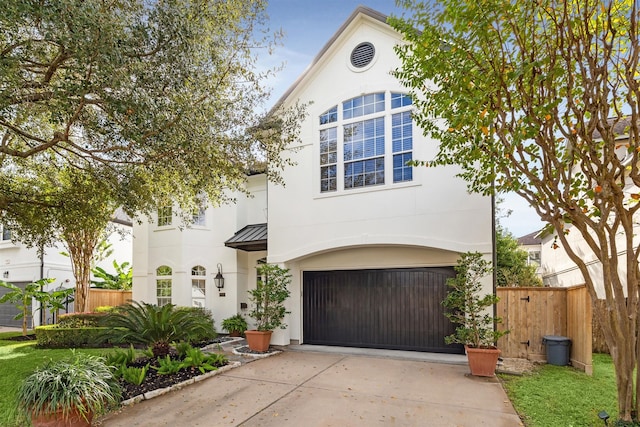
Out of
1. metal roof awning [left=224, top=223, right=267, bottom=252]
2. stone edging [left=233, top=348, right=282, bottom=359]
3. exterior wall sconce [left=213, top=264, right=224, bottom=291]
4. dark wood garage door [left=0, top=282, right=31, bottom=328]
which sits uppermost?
metal roof awning [left=224, top=223, right=267, bottom=252]

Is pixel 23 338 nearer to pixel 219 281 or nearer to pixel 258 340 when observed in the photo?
pixel 219 281

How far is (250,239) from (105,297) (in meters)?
8.61

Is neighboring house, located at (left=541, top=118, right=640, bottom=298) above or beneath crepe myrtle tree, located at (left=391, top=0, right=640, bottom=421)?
beneath

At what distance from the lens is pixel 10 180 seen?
10102 millimetres

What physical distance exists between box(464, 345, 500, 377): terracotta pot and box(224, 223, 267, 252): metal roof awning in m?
6.91

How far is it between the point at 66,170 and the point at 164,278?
585cm

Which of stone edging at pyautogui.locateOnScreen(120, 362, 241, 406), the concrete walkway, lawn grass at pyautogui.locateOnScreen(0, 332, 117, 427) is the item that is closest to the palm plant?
stone edging at pyautogui.locateOnScreen(120, 362, 241, 406)

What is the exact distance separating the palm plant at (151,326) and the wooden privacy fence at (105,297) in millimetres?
9425

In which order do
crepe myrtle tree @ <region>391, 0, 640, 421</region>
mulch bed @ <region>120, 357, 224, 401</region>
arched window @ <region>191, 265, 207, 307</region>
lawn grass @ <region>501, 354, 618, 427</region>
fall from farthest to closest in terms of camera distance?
arched window @ <region>191, 265, 207, 307</region> < mulch bed @ <region>120, 357, 224, 401</region> < lawn grass @ <region>501, 354, 618, 427</region> < crepe myrtle tree @ <region>391, 0, 640, 421</region>

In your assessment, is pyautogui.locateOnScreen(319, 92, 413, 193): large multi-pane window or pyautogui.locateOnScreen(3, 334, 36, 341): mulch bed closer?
pyautogui.locateOnScreen(319, 92, 413, 193): large multi-pane window

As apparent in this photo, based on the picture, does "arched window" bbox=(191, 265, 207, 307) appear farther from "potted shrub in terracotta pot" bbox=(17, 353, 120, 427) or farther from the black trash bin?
the black trash bin

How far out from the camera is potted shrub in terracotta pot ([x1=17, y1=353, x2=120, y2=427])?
479 centimetres

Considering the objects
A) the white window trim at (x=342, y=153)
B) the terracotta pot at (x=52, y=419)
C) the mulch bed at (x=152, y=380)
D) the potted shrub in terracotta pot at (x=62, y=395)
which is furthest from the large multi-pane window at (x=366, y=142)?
the terracotta pot at (x=52, y=419)

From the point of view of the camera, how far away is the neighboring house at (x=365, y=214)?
31.9ft
